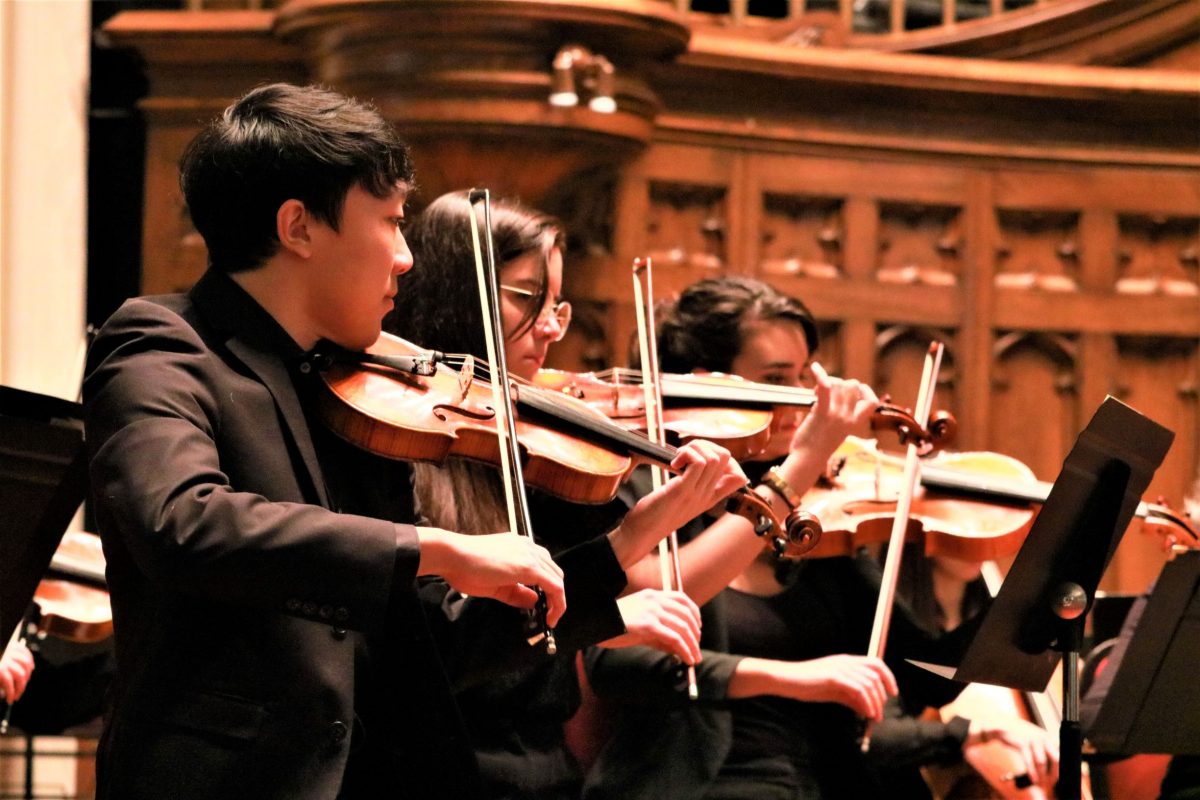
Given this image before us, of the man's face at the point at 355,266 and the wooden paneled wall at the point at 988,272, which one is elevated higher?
the man's face at the point at 355,266

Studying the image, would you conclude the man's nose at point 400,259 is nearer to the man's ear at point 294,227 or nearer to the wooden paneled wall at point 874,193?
the man's ear at point 294,227

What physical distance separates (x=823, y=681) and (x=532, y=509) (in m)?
0.63

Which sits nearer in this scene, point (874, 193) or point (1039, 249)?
point (874, 193)

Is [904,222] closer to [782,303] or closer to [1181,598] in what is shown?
[782,303]

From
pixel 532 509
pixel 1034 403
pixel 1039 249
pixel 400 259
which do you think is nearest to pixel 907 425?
pixel 532 509

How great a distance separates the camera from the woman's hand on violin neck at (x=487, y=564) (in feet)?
5.55

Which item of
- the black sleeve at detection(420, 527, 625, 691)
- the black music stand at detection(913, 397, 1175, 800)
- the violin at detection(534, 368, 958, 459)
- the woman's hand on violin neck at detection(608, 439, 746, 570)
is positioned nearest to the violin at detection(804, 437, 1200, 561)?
the violin at detection(534, 368, 958, 459)

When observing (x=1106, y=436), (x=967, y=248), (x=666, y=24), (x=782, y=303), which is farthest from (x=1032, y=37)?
(x=1106, y=436)

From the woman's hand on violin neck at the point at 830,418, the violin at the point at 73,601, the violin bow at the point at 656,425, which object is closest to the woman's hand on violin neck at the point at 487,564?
the violin bow at the point at 656,425

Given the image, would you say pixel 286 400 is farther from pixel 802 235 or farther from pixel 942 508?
pixel 802 235

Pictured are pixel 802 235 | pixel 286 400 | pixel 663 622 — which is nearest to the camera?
pixel 286 400

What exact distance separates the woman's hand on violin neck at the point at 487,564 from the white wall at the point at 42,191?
2.63m

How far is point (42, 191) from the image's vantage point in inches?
162

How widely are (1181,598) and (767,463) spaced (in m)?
0.77
